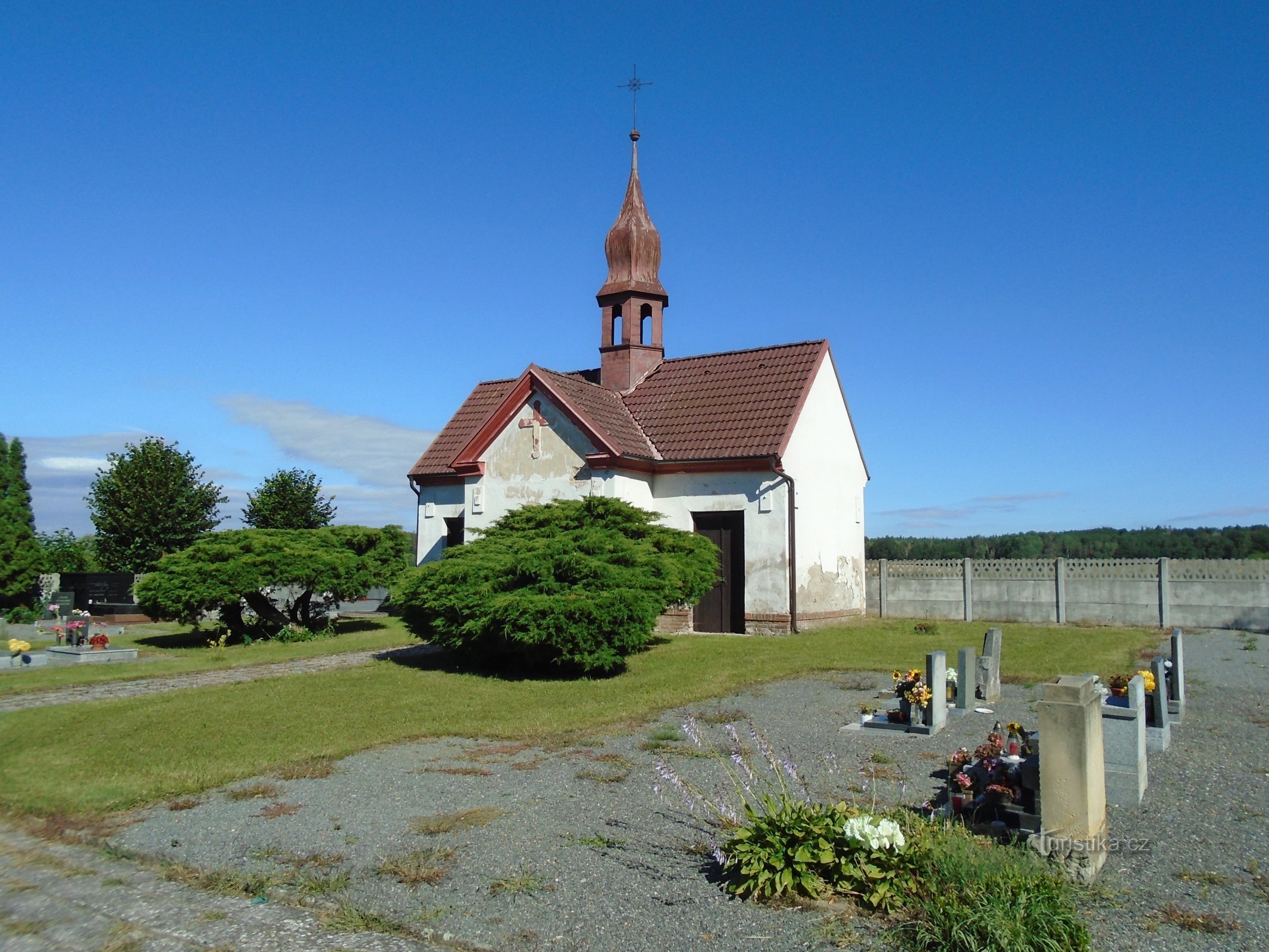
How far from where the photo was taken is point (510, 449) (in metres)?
21.9

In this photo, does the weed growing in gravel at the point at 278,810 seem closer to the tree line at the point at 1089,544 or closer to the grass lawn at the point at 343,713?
the grass lawn at the point at 343,713

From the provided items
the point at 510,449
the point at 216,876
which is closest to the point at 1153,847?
the point at 216,876

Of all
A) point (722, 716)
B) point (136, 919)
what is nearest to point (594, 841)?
point (136, 919)

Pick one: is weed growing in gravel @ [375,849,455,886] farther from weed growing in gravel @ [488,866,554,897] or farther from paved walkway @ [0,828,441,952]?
paved walkway @ [0,828,441,952]

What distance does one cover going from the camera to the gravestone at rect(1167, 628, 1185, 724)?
10016mm

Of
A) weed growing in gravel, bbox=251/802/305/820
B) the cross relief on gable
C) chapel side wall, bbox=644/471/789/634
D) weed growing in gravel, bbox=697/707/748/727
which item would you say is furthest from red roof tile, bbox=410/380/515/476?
weed growing in gravel, bbox=251/802/305/820

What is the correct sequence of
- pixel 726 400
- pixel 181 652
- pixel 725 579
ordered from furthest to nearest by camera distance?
pixel 726 400, pixel 725 579, pixel 181 652

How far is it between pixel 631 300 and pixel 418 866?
20.7 meters

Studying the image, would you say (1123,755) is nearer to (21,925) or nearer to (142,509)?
(21,925)

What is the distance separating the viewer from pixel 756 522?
20.4 m

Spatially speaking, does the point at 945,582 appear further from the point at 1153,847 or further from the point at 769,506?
the point at 1153,847

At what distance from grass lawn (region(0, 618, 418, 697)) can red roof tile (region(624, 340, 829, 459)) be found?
25.6 feet

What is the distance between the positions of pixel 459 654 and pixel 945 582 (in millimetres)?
14884

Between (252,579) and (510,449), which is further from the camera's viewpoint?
(510,449)
